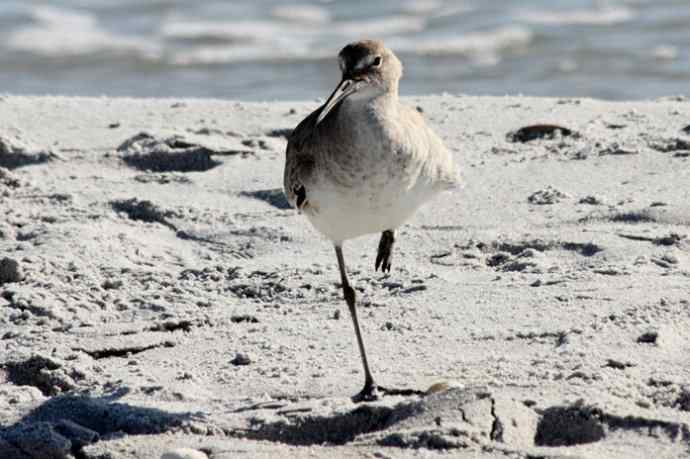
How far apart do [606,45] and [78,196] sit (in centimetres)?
569

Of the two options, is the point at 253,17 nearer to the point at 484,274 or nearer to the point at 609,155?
the point at 609,155

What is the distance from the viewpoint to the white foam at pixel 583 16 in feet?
38.4

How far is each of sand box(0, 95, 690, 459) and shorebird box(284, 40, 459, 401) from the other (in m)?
0.31

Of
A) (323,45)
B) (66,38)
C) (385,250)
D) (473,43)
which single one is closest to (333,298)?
(385,250)

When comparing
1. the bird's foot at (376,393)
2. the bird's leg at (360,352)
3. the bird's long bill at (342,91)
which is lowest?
the bird's foot at (376,393)

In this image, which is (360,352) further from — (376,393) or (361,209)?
(361,209)

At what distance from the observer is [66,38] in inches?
483

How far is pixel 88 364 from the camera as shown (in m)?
4.64

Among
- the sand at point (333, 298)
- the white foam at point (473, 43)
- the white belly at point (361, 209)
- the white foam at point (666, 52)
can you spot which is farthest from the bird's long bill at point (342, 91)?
the white foam at point (473, 43)

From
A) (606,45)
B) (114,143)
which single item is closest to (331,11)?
(606,45)

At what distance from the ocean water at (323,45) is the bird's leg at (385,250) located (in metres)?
4.63

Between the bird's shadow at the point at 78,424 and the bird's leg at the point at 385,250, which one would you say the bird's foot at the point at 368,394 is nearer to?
the bird's shadow at the point at 78,424

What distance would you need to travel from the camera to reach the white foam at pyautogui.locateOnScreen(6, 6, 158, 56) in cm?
1191

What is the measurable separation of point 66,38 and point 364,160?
842cm
